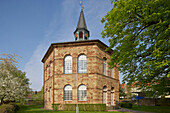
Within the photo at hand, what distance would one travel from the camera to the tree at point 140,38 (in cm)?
1024

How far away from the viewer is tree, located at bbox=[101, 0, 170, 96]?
403 inches

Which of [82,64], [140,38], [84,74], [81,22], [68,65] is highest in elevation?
[81,22]

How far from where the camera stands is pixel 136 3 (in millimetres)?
10102

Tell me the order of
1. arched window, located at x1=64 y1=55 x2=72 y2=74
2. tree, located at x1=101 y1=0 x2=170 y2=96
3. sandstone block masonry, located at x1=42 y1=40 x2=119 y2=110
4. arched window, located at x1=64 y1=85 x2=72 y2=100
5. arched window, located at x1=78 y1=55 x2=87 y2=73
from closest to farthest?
tree, located at x1=101 y1=0 x2=170 y2=96 < sandstone block masonry, located at x1=42 y1=40 x2=119 y2=110 < arched window, located at x1=64 y1=85 x2=72 y2=100 < arched window, located at x1=78 y1=55 x2=87 y2=73 < arched window, located at x1=64 y1=55 x2=72 y2=74

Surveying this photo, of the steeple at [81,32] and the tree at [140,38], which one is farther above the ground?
the steeple at [81,32]

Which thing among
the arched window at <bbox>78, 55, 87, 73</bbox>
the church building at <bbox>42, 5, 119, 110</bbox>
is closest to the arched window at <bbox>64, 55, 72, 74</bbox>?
the church building at <bbox>42, 5, 119, 110</bbox>

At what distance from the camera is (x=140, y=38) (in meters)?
11.5

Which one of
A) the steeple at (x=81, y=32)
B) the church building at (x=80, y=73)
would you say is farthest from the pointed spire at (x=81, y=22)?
the church building at (x=80, y=73)

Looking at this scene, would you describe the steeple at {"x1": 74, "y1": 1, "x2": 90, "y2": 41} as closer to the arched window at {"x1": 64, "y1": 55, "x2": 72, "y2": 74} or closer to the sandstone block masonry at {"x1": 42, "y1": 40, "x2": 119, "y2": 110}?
the sandstone block masonry at {"x1": 42, "y1": 40, "x2": 119, "y2": 110}

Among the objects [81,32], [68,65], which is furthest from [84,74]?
[81,32]

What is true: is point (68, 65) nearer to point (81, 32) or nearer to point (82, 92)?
point (82, 92)

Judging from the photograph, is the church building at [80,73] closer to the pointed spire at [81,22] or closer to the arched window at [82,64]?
the arched window at [82,64]

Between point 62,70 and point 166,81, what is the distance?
1428cm

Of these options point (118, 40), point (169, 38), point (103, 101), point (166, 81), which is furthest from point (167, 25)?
point (103, 101)
